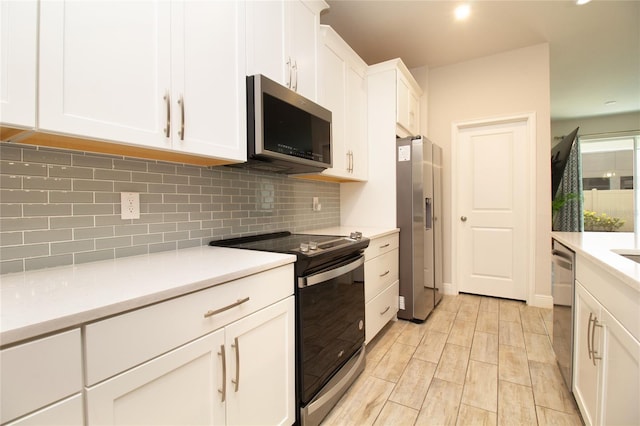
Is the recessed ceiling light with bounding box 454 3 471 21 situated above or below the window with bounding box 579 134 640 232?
above

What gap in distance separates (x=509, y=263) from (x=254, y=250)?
127 inches

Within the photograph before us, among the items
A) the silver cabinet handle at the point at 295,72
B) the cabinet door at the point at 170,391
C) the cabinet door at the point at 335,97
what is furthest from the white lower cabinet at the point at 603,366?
the silver cabinet handle at the point at 295,72

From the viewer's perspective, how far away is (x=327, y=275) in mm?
1539

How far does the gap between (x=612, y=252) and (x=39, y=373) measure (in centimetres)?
206

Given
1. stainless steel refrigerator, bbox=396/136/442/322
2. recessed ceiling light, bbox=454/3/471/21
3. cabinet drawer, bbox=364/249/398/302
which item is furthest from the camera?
stainless steel refrigerator, bbox=396/136/442/322

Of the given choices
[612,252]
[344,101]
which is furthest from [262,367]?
[344,101]

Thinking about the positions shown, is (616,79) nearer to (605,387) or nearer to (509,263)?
(509,263)

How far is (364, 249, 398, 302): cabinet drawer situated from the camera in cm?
220

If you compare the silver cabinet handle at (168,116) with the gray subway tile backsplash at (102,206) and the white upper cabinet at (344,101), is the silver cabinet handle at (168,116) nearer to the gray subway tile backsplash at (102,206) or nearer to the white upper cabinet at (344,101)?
the gray subway tile backsplash at (102,206)

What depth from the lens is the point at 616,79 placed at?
14.0 ft

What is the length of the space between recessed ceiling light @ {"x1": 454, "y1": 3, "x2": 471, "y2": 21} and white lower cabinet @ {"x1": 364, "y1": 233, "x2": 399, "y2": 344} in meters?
2.04

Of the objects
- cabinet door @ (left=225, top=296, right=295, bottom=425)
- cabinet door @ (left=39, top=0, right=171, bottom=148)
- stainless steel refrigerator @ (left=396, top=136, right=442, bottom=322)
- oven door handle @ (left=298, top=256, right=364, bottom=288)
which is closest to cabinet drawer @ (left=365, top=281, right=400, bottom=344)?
stainless steel refrigerator @ (left=396, top=136, right=442, bottom=322)

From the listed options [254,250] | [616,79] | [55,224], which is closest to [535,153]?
[616,79]

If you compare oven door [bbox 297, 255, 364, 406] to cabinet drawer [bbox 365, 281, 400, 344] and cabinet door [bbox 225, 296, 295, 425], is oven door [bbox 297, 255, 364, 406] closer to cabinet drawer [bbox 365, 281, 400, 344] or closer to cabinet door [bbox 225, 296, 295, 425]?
cabinet door [bbox 225, 296, 295, 425]
